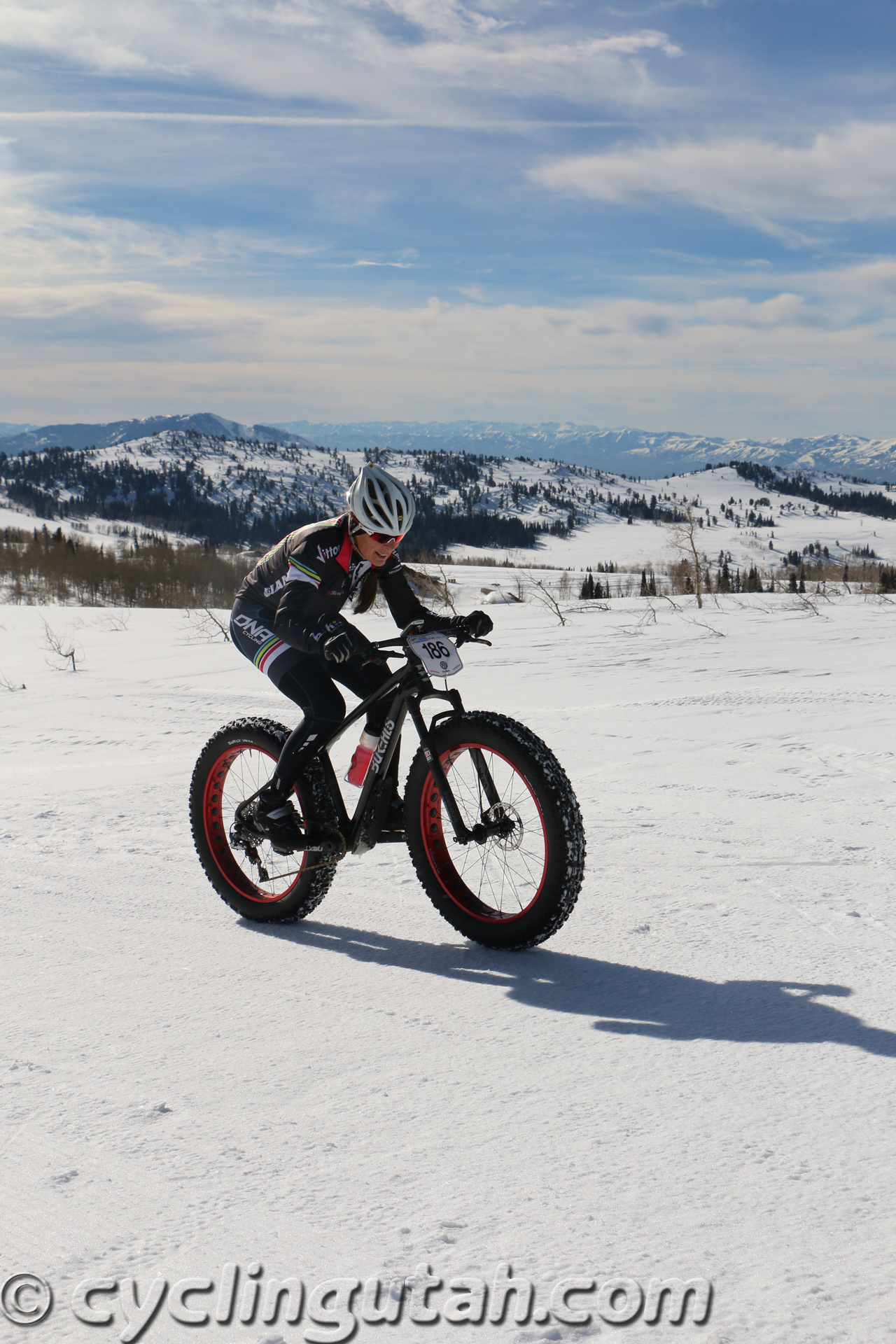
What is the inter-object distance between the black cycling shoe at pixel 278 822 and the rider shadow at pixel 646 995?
491mm

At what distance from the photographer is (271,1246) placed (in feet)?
5.82

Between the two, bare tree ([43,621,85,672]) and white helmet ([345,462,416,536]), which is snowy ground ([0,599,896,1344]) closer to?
white helmet ([345,462,416,536])

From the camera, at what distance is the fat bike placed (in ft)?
10.8

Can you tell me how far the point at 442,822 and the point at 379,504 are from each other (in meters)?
1.45

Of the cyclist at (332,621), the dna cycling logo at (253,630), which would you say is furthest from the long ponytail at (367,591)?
the dna cycling logo at (253,630)

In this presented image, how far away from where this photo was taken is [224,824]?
15.1 ft

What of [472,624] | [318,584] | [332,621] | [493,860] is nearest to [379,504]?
[318,584]

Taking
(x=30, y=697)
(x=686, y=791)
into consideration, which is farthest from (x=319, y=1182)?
(x=30, y=697)

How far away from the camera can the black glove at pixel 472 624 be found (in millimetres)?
3656

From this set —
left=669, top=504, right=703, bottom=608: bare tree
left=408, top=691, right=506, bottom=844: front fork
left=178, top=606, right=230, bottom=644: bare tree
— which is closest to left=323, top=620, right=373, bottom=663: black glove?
left=408, top=691, right=506, bottom=844: front fork

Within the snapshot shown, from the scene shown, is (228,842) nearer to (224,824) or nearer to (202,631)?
(224,824)

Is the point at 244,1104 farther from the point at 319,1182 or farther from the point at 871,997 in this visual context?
the point at 871,997

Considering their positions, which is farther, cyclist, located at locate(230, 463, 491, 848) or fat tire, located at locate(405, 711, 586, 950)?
cyclist, located at locate(230, 463, 491, 848)

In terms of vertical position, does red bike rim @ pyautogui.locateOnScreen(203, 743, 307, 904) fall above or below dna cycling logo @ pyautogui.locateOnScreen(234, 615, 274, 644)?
below
